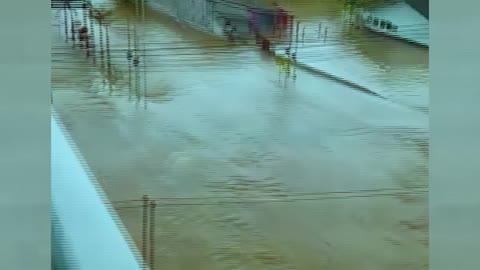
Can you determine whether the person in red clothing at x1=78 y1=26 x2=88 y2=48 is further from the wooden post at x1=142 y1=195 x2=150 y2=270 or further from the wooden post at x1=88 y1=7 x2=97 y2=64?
the wooden post at x1=142 y1=195 x2=150 y2=270

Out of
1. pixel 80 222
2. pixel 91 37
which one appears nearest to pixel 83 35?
pixel 91 37

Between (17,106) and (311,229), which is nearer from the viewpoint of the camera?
(17,106)

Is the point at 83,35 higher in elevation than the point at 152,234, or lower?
higher

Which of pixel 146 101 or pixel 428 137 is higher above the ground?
pixel 146 101

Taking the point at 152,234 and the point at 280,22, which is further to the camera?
the point at 280,22

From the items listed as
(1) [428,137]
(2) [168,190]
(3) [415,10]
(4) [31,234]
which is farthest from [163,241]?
(3) [415,10]

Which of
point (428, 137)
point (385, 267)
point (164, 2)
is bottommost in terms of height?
point (385, 267)

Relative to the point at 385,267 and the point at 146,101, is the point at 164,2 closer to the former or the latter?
the point at 146,101

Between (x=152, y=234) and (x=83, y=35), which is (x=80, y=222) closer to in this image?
(x=152, y=234)
